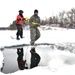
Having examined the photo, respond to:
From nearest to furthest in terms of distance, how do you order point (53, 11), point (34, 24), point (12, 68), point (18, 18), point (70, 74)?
point (70, 74)
point (12, 68)
point (34, 24)
point (18, 18)
point (53, 11)

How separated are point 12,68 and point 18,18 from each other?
7.33 meters

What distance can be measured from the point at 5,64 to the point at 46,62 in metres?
1.32

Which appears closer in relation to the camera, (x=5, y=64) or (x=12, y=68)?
(x=12, y=68)

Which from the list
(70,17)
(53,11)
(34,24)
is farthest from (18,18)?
(53,11)

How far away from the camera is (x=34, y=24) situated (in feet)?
30.8

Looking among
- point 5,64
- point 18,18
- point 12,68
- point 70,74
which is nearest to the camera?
point 70,74

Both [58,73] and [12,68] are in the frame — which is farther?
[12,68]

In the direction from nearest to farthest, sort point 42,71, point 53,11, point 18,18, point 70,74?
1. point 70,74
2. point 42,71
3. point 18,18
4. point 53,11

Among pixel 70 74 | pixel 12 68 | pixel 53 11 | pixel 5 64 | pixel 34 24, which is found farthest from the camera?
pixel 53 11

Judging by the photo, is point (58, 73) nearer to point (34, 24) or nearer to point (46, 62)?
point (46, 62)

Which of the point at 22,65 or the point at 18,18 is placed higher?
the point at 18,18

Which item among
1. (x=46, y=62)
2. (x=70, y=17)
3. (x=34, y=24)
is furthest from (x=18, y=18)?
(x=70, y=17)

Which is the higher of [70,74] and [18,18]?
[18,18]

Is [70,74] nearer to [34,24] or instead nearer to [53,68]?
[53,68]
